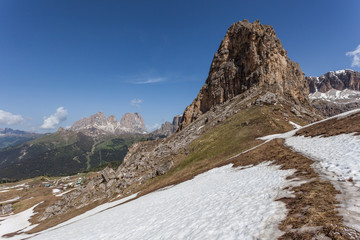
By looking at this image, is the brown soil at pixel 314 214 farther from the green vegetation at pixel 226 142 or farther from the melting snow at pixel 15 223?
the melting snow at pixel 15 223

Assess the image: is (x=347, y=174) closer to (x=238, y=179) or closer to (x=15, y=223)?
(x=238, y=179)

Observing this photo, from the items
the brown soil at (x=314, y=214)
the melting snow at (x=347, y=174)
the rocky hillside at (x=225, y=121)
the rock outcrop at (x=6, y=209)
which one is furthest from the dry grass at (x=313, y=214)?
the rock outcrop at (x=6, y=209)

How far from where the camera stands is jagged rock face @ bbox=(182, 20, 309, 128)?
258 feet

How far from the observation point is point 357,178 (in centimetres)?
962

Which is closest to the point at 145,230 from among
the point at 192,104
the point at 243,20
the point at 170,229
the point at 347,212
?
the point at 170,229

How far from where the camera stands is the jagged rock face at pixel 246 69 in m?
78.8

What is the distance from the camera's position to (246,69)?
285 ft

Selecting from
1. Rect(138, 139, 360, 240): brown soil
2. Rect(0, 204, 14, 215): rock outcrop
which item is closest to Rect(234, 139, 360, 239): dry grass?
Rect(138, 139, 360, 240): brown soil

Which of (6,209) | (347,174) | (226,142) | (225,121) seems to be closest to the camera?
(347,174)

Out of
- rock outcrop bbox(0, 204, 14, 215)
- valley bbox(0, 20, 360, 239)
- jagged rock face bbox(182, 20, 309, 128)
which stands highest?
jagged rock face bbox(182, 20, 309, 128)

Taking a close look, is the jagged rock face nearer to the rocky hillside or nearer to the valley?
the rocky hillside

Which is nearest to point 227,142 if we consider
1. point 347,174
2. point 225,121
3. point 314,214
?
point 225,121

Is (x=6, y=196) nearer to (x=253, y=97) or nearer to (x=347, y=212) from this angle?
(x=253, y=97)

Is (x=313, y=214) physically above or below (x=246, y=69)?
below
